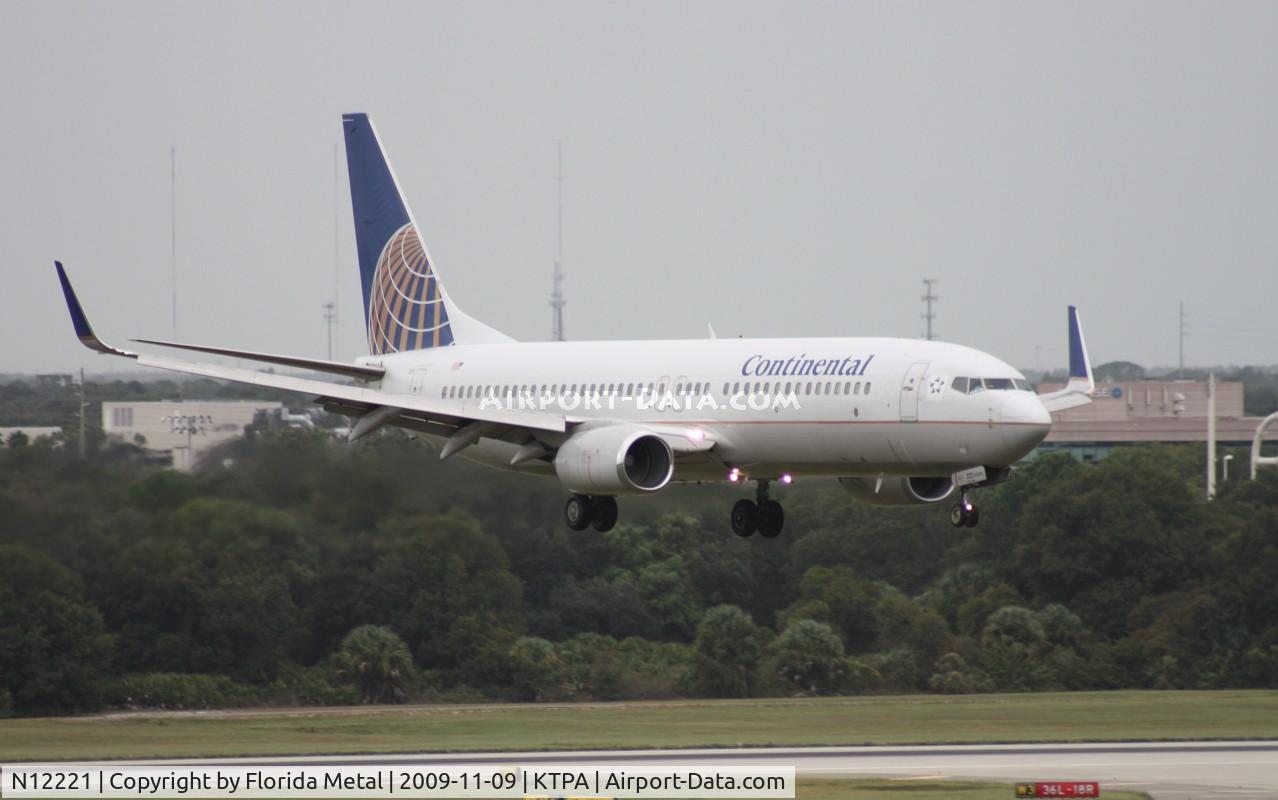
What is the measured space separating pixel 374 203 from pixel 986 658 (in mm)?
49460

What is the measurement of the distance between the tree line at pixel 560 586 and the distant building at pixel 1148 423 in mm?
50964

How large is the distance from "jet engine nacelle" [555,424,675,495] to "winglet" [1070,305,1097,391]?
10.5m

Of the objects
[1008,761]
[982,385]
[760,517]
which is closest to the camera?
[982,385]

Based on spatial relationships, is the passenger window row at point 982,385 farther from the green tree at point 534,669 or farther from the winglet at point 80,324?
the green tree at point 534,669

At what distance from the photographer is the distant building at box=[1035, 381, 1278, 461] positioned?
624 feet

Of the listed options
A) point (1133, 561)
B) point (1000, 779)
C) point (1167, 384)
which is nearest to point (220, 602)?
point (1000, 779)

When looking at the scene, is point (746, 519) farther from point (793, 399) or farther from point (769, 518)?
point (793, 399)

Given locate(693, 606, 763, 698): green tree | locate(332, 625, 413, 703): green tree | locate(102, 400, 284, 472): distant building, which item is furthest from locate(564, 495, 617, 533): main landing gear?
locate(102, 400, 284, 472): distant building

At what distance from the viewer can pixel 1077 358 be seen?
190 ft

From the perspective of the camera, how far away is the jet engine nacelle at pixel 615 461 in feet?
188

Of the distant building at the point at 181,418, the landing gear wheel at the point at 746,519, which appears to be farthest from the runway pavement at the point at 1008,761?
the distant building at the point at 181,418

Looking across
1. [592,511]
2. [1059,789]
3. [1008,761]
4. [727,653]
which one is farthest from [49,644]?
[1059,789]

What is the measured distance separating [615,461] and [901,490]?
27.5 feet

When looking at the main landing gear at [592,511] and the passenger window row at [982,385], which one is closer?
the passenger window row at [982,385]
